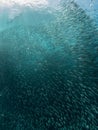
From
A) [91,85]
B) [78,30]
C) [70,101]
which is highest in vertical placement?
[78,30]

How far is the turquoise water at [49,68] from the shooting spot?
191cm

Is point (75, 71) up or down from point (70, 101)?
up

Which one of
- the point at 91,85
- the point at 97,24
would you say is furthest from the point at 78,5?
the point at 91,85

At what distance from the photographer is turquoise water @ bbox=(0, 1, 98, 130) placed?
1.91 meters

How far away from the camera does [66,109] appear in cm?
195

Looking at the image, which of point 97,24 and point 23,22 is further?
point 23,22

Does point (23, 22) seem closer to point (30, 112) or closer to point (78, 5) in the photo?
point (78, 5)

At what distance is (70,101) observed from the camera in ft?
6.34

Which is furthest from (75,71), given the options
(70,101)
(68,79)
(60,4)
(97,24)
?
(60,4)

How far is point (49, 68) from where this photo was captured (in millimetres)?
2021

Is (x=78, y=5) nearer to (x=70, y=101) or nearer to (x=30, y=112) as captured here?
(x=70, y=101)

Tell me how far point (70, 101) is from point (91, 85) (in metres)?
0.18

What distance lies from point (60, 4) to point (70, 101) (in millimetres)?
677

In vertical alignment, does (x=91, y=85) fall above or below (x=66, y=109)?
above
